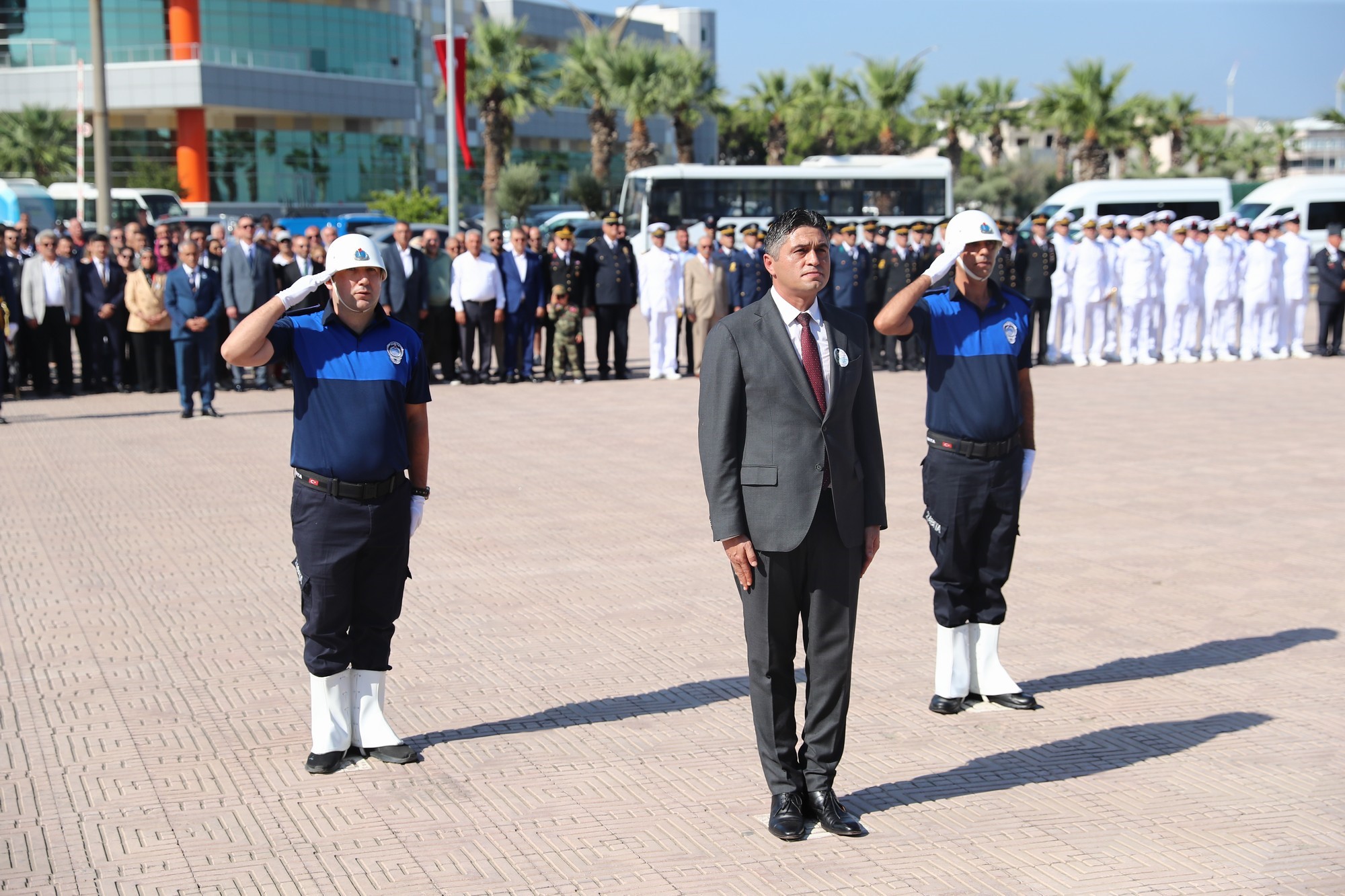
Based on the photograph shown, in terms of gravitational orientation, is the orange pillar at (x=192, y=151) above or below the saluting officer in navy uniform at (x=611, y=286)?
above

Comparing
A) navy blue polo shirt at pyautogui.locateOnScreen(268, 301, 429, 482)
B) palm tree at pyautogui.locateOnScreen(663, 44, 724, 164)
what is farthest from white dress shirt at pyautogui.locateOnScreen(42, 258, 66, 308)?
palm tree at pyautogui.locateOnScreen(663, 44, 724, 164)

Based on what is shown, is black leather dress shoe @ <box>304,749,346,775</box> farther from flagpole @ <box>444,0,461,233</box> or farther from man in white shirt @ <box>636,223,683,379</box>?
flagpole @ <box>444,0,461,233</box>

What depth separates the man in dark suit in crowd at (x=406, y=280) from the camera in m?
17.5

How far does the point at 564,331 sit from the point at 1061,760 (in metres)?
13.9

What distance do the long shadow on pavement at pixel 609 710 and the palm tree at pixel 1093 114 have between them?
52.9 metres

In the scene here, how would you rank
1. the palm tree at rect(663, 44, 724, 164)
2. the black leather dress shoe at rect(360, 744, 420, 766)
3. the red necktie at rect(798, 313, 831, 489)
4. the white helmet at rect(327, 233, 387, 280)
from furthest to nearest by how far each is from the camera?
1. the palm tree at rect(663, 44, 724, 164)
2. the black leather dress shoe at rect(360, 744, 420, 766)
3. the white helmet at rect(327, 233, 387, 280)
4. the red necktie at rect(798, 313, 831, 489)

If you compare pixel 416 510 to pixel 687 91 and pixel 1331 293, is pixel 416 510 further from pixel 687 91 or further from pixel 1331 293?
pixel 687 91

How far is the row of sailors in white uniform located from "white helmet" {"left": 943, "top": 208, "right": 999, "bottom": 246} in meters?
16.0

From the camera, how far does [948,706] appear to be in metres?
6.10

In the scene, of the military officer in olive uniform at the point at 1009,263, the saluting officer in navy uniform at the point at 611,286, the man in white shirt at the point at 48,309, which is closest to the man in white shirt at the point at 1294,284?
the military officer in olive uniform at the point at 1009,263

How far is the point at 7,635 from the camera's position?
724 centimetres

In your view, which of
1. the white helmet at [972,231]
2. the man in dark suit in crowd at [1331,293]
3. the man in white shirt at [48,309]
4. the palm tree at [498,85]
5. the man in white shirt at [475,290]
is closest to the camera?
the white helmet at [972,231]

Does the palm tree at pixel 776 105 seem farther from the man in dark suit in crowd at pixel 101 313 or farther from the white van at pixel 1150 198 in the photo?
the man in dark suit in crowd at pixel 101 313

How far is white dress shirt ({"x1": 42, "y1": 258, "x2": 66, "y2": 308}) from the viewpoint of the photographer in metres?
16.9
